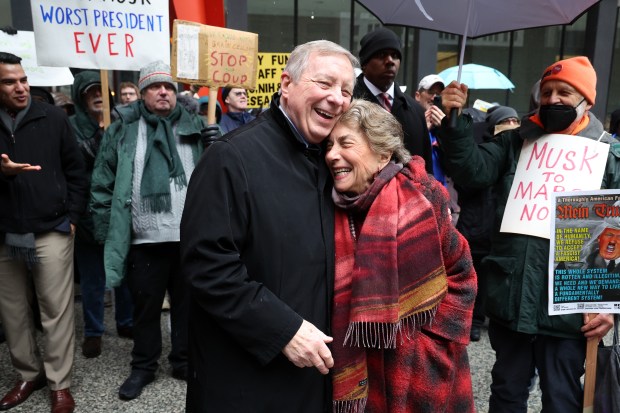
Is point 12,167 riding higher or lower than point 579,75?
lower

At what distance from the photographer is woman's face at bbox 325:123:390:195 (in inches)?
73.0

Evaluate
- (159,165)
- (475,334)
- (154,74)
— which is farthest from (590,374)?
(154,74)

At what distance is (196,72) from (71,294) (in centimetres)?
170

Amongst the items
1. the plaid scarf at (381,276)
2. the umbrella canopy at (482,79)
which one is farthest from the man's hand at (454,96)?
the umbrella canopy at (482,79)

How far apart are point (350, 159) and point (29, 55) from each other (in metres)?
5.01

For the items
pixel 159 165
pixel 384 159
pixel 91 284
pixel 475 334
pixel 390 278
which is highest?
pixel 384 159

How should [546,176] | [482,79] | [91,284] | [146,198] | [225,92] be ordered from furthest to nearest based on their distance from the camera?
1. [482,79]
2. [225,92]
3. [91,284]
4. [146,198]
5. [546,176]

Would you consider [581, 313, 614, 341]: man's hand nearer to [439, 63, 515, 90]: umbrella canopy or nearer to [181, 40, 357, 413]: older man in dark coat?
[181, 40, 357, 413]: older man in dark coat

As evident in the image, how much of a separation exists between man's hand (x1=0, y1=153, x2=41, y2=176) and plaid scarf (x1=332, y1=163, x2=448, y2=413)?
80.8 inches

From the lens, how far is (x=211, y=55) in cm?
349

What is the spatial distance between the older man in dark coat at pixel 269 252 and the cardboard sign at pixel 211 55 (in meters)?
1.75

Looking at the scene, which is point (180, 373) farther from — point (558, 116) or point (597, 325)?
point (558, 116)

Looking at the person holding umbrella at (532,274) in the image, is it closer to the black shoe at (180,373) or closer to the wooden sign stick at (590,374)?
the wooden sign stick at (590,374)

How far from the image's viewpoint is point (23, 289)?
347 cm
